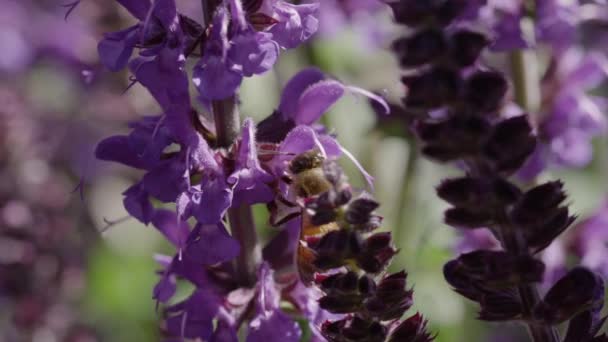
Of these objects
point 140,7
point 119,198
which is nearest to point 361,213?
point 140,7

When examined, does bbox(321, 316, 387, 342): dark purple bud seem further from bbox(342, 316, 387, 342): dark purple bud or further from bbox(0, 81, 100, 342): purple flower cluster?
bbox(0, 81, 100, 342): purple flower cluster

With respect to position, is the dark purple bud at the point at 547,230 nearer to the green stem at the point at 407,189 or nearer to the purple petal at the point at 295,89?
the purple petal at the point at 295,89

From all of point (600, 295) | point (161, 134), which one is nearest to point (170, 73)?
point (161, 134)

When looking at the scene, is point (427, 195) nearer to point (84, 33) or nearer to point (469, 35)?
point (84, 33)

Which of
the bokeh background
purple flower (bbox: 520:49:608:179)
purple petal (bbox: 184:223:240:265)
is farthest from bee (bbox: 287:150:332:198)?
purple flower (bbox: 520:49:608:179)

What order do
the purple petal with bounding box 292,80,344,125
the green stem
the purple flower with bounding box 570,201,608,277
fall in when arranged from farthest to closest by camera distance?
the green stem → the purple flower with bounding box 570,201,608,277 → the purple petal with bounding box 292,80,344,125

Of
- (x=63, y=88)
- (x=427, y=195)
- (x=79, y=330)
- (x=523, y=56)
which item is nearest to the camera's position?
(x=523, y=56)
